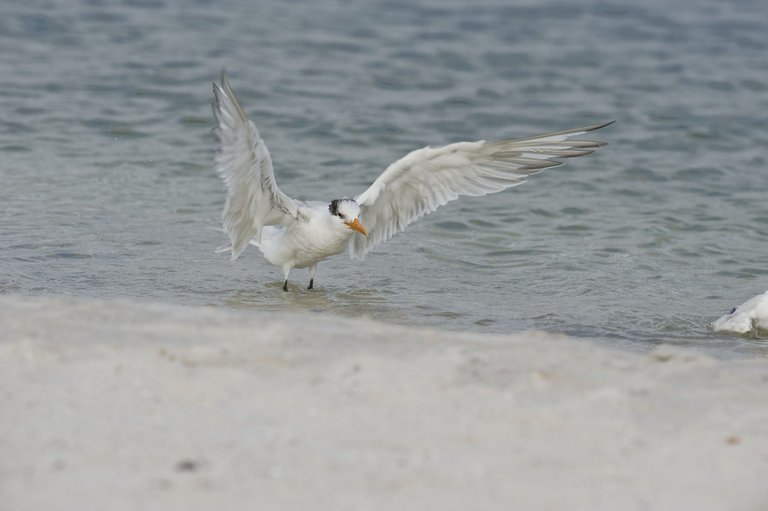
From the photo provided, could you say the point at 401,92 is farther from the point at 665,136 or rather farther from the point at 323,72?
the point at 665,136

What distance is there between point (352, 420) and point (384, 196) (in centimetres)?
423

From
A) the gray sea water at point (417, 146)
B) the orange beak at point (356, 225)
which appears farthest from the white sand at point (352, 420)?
the orange beak at point (356, 225)

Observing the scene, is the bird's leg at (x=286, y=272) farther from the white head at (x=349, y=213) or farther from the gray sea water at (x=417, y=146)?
the white head at (x=349, y=213)

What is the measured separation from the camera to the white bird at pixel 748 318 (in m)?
6.36

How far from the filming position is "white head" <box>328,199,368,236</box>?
704 centimetres

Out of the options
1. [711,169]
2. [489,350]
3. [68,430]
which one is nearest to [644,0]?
[711,169]

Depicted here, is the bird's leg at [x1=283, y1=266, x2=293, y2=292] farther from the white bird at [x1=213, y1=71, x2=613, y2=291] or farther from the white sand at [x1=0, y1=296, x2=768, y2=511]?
the white sand at [x1=0, y1=296, x2=768, y2=511]

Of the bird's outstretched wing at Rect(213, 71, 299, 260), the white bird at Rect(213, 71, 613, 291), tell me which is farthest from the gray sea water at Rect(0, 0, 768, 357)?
the bird's outstretched wing at Rect(213, 71, 299, 260)

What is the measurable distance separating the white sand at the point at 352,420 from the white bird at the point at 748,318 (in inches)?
71.8

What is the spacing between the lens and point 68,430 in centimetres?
333

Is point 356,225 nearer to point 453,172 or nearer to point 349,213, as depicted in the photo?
point 349,213

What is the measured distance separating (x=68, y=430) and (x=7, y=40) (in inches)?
467

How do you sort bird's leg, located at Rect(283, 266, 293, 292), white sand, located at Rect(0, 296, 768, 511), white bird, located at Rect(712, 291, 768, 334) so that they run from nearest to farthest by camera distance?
1. white sand, located at Rect(0, 296, 768, 511)
2. white bird, located at Rect(712, 291, 768, 334)
3. bird's leg, located at Rect(283, 266, 293, 292)

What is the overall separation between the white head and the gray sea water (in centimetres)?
55
